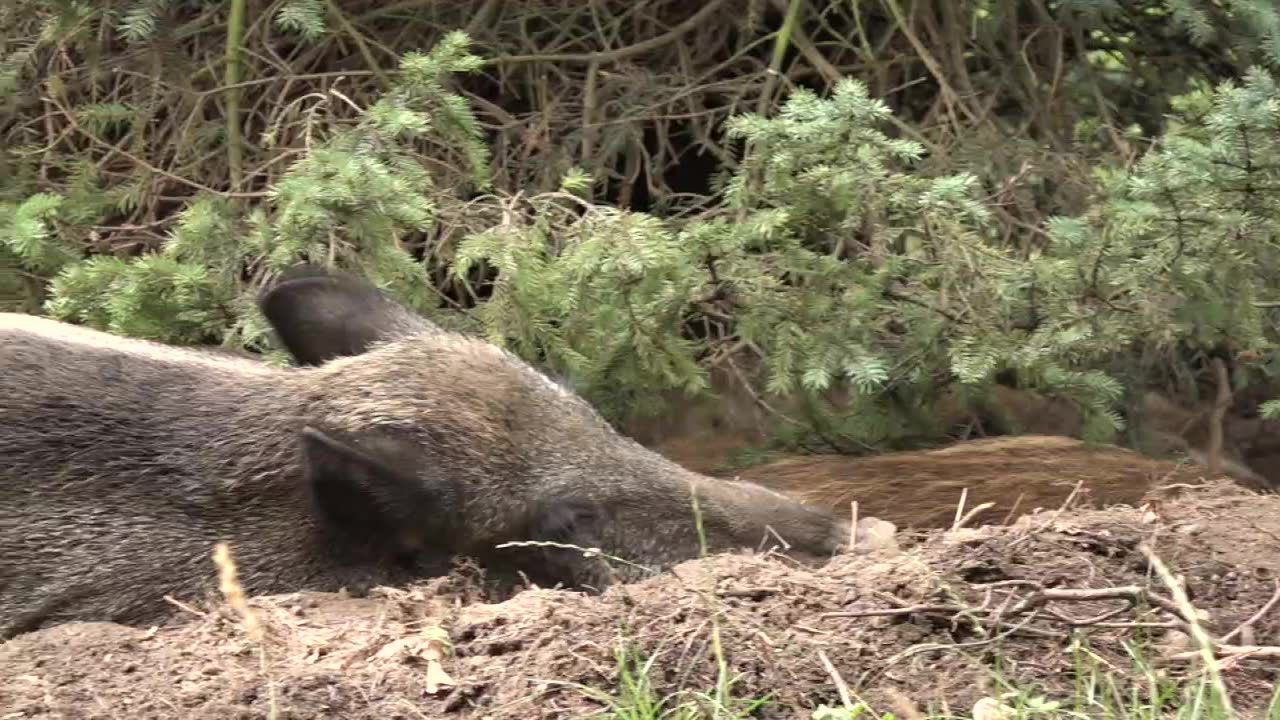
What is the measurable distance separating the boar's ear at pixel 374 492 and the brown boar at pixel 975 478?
1.34 meters

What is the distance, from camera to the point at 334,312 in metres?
4.80

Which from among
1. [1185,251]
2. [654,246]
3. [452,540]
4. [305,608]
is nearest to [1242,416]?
[1185,251]

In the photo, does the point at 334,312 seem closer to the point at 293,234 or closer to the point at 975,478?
the point at 293,234

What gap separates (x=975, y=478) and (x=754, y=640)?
2266 mm

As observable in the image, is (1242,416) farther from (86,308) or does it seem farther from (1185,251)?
(86,308)

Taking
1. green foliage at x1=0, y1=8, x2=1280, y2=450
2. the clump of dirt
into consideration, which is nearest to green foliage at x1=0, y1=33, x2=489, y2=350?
green foliage at x1=0, y1=8, x2=1280, y2=450

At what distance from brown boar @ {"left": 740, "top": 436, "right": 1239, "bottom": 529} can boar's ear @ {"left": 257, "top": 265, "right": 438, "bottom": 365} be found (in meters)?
1.41

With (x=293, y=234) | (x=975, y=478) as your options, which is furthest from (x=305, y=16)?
(x=975, y=478)

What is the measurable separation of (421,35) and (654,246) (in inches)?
90.2

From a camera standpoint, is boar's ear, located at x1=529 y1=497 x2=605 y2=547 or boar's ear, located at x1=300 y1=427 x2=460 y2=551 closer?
boar's ear, located at x1=300 y1=427 x2=460 y2=551

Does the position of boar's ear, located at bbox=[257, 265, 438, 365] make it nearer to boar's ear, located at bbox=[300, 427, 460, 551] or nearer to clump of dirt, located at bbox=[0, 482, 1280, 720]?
boar's ear, located at bbox=[300, 427, 460, 551]

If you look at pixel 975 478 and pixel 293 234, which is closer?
pixel 293 234

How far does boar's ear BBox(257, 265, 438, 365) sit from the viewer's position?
480 cm

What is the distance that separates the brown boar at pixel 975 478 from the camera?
5.19 meters
